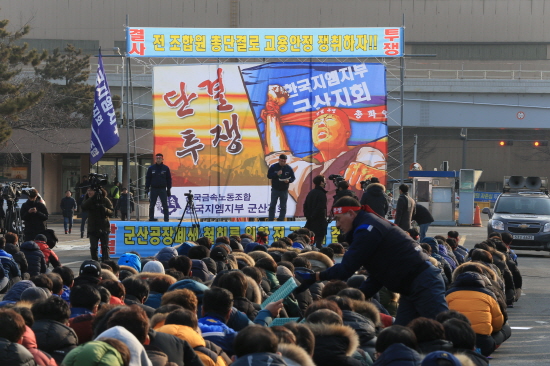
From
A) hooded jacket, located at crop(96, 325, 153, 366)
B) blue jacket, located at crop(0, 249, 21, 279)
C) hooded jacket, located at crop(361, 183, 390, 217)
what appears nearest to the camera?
hooded jacket, located at crop(96, 325, 153, 366)

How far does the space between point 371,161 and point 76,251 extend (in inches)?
315

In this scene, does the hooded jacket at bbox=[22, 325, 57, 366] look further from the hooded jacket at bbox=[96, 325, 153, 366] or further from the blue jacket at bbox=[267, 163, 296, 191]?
the blue jacket at bbox=[267, 163, 296, 191]

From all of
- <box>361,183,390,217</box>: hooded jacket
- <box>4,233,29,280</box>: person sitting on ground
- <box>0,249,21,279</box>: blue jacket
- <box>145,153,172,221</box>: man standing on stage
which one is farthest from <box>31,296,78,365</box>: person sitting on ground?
<box>145,153,172,221</box>: man standing on stage

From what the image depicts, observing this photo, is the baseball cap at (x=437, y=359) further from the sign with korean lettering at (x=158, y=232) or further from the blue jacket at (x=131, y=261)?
the sign with korean lettering at (x=158, y=232)

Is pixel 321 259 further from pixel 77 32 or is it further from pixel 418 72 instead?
pixel 77 32

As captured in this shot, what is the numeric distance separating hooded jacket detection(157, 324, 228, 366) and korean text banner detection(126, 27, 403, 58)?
614 inches

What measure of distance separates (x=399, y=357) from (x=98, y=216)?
12467 millimetres

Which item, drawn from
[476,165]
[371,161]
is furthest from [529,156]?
[371,161]

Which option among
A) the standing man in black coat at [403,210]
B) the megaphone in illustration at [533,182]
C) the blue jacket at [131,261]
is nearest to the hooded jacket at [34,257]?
the blue jacket at [131,261]

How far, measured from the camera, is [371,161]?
21.6 metres

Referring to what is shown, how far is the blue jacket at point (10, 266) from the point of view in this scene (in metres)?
11.7

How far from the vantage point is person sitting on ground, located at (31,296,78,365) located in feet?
19.5

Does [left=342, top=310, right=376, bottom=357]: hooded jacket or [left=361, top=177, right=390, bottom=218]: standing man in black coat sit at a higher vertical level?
[left=361, top=177, right=390, bottom=218]: standing man in black coat

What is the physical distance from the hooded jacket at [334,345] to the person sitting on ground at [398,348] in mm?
391
